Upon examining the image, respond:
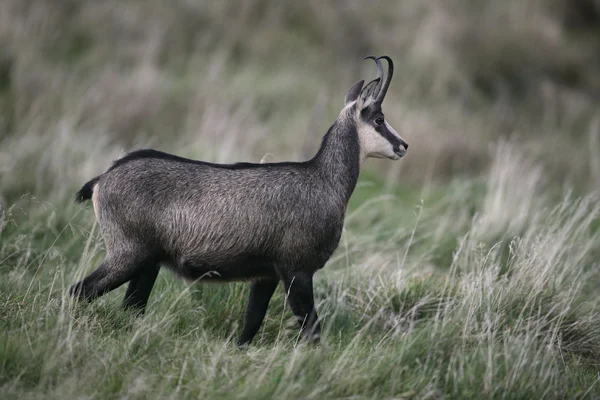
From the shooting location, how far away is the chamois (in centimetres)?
489

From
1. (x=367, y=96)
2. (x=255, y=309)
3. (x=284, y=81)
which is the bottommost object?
(x=255, y=309)

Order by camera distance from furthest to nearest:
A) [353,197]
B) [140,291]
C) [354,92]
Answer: [353,197]
[354,92]
[140,291]

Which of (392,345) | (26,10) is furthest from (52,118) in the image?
(392,345)

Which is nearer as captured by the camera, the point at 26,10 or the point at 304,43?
the point at 26,10

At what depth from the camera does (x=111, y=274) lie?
15.9ft

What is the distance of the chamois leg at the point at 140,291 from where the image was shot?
207 inches

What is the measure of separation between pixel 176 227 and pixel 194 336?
80cm

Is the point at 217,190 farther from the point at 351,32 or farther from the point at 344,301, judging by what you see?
the point at 351,32

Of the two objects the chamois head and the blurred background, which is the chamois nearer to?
the chamois head

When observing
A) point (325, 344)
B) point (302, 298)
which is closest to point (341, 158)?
point (302, 298)

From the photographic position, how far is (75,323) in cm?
475

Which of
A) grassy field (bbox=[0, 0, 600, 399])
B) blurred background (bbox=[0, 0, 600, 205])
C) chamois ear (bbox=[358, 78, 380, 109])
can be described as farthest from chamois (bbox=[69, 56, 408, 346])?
blurred background (bbox=[0, 0, 600, 205])

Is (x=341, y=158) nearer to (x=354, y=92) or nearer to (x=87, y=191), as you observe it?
(x=354, y=92)

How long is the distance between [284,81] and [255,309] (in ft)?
32.5
